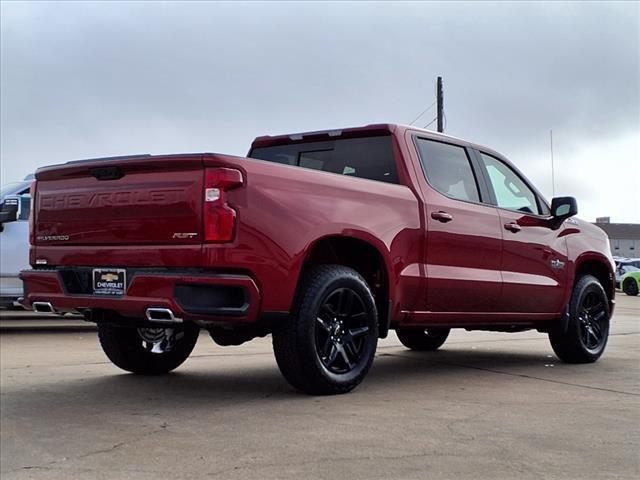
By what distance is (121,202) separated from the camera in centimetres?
518

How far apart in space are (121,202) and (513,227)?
3.45 meters

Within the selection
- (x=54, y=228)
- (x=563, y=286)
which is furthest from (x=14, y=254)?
(x=563, y=286)

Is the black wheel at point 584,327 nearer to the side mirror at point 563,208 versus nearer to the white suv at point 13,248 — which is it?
the side mirror at point 563,208

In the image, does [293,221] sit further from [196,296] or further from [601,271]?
[601,271]

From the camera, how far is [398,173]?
20.4ft

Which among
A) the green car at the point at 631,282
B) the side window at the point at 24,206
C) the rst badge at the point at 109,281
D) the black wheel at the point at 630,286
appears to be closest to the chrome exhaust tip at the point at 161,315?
the rst badge at the point at 109,281

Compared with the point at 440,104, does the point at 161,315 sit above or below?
below

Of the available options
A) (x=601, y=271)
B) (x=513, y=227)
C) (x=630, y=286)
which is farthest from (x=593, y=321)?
(x=630, y=286)

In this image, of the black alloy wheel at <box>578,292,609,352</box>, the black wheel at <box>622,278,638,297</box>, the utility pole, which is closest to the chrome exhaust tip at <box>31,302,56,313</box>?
the black alloy wheel at <box>578,292,609,352</box>

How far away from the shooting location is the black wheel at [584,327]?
7.68 m

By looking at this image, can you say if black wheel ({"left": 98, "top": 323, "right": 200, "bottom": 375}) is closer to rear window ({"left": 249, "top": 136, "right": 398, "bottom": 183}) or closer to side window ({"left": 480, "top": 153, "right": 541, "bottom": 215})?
rear window ({"left": 249, "top": 136, "right": 398, "bottom": 183})

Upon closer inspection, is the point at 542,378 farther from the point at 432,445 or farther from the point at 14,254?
the point at 14,254

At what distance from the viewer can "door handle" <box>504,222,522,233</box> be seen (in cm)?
697

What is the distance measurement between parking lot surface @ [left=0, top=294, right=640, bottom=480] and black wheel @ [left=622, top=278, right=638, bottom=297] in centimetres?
2491
